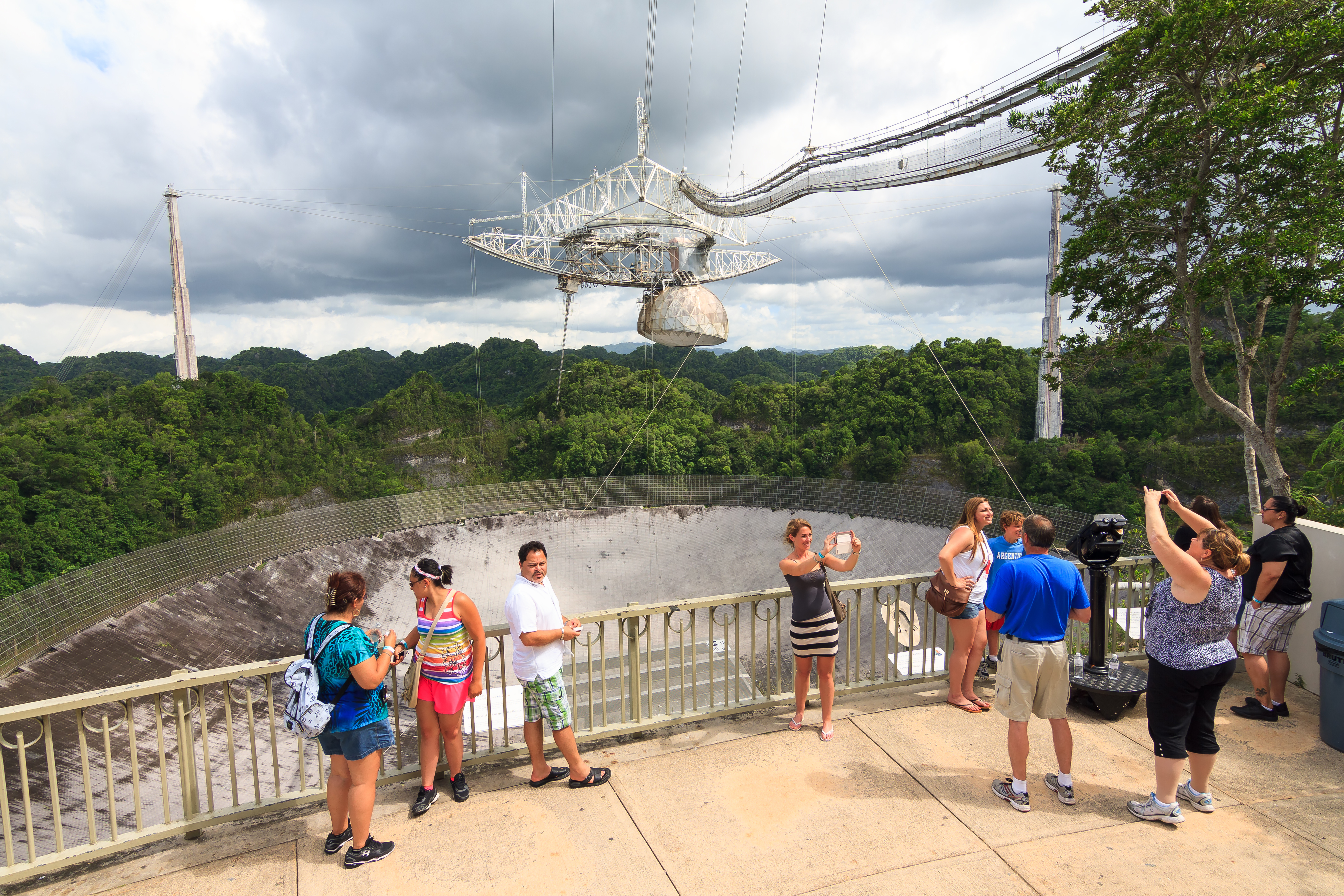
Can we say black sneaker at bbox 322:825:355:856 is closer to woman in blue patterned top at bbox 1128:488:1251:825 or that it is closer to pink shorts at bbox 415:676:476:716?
pink shorts at bbox 415:676:476:716

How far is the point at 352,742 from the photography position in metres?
2.85

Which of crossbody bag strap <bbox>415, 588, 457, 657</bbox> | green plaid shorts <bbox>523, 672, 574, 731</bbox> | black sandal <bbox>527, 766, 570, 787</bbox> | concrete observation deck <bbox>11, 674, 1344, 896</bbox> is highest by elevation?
crossbody bag strap <bbox>415, 588, 457, 657</bbox>

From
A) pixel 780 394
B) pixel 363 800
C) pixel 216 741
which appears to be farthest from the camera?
pixel 780 394

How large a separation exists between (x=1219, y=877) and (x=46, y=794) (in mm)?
14834

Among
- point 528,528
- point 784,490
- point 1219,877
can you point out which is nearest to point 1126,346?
point 1219,877

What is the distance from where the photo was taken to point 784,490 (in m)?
26.1

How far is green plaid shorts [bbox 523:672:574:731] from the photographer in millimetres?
3340

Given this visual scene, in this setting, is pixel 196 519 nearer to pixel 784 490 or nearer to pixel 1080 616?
pixel 784 490

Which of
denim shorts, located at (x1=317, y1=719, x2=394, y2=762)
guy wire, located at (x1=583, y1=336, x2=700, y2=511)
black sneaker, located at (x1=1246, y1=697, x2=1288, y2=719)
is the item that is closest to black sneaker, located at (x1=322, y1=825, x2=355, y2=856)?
denim shorts, located at (x1=317, y1=719, x2=394, y2=762)

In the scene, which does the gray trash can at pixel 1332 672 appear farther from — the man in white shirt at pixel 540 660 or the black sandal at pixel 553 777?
the black sandal at pixel 553 777

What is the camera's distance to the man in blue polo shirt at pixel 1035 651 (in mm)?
3184

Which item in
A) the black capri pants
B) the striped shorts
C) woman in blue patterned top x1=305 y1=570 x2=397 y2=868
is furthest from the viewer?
the striped shorts

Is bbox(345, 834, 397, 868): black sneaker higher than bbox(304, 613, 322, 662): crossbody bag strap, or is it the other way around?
bbox(304, 613, 322, 662): crossbody bag strap

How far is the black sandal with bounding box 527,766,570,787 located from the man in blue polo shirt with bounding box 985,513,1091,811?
89.5 inches
